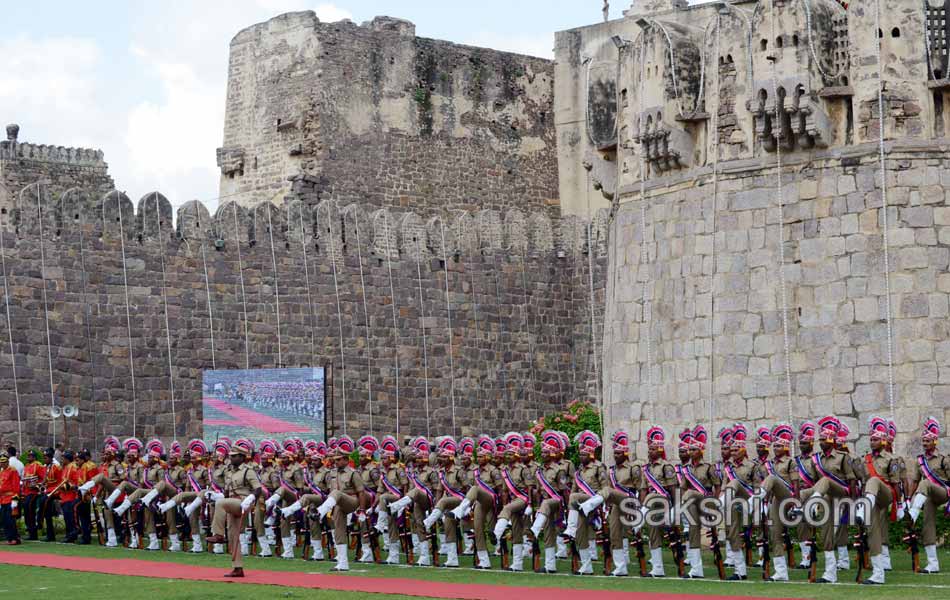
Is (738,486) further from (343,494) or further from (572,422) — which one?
(572,422)

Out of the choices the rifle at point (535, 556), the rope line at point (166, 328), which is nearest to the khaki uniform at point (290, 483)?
the rifle at point (535, 556)

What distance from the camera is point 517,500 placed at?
19.7 meters

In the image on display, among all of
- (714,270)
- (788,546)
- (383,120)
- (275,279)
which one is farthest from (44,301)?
(788,546)

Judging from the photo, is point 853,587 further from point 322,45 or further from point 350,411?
point 322,45

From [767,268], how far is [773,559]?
4272 millimetres

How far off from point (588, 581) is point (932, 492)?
10.5ft

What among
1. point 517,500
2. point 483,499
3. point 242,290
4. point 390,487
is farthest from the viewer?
point 242,290

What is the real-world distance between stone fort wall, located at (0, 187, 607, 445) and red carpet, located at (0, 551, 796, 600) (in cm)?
696

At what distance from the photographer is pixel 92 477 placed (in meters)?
23.6

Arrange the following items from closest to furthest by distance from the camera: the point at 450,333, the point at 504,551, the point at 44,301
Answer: the point at 504,551
the point at 44,301
the point at 450,333

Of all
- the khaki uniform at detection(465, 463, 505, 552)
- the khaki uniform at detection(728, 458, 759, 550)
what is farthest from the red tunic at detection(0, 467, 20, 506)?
the khaki uniform at detection(728, 458, 759, 550)

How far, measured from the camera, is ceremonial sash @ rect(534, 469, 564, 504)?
19531mm

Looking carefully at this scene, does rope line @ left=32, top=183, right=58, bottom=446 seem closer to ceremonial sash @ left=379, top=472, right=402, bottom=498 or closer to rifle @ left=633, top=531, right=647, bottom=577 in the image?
ceremonial sash @ left=379, top=472, right=402, bottom=498

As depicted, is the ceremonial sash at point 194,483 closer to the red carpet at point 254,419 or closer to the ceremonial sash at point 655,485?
the red carpet at point 254,419
